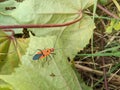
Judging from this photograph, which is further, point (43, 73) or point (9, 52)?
point (9, 52)

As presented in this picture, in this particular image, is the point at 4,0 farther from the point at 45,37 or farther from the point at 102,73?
the point at 102,73

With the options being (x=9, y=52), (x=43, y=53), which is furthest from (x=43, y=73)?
(x=9, y=52)

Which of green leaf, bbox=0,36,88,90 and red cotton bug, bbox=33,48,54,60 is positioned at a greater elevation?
red cotton bug, bbox=33,48,54,60

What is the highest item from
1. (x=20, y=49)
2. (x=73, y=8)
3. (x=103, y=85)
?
(x=73, y=8)

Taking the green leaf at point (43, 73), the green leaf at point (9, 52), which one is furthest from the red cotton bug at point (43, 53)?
the green leaf at point (9, 52)

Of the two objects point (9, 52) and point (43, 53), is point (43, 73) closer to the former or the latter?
point (43, 53)

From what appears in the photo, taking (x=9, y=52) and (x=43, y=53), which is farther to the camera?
(x=9, y=52)

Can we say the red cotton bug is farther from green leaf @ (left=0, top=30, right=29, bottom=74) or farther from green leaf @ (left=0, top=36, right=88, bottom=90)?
green leaf @ (left=0, top=30, right=29, bottom=74)

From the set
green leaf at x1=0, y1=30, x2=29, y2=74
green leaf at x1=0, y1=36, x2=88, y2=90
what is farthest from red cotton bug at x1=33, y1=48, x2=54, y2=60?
green leaf at x1=0, y1=30, x2=29, y2=74

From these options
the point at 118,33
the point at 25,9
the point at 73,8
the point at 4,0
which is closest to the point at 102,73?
the point at 118,33
